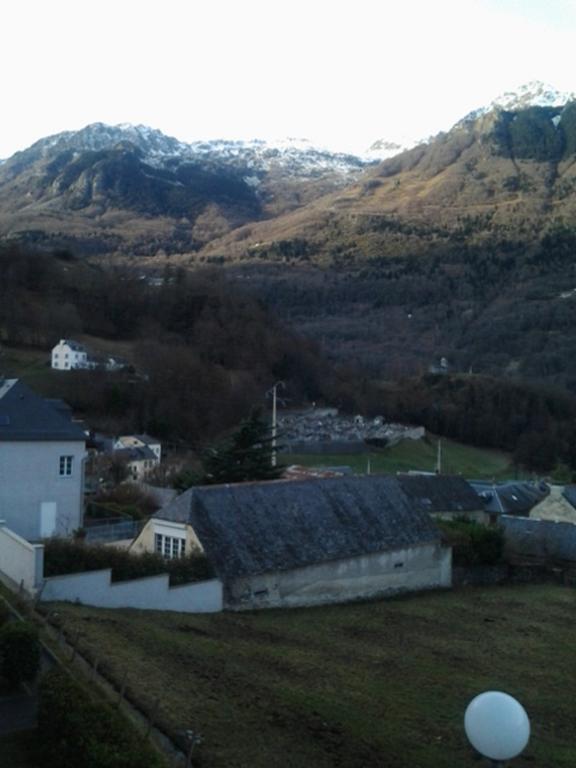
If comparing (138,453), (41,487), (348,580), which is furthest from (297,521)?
(138,453)

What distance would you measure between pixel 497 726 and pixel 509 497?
35450 millimetres

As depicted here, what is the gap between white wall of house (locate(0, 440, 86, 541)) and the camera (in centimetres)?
2278

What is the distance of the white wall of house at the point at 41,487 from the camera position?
22.8 meters

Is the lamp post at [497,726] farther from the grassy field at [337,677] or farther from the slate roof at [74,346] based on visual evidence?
the slate roof at [74,346]

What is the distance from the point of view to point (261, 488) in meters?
23.3

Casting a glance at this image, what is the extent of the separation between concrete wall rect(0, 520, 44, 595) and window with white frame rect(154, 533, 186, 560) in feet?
12.6

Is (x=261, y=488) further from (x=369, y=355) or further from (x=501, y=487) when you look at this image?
(x=369, y=355)

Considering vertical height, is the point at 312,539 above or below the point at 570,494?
above

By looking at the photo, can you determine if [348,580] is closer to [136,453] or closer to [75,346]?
[136,453]

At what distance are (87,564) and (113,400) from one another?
137ft

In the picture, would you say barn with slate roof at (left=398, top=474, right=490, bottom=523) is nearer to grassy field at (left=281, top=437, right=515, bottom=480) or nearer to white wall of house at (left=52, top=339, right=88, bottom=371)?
grassy field at (left=281, top=437, right=515, bottom=480)

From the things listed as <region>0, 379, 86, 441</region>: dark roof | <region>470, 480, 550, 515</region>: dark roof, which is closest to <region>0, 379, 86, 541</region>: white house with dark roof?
<region>0, 379, 86, 441</region>: dark roof

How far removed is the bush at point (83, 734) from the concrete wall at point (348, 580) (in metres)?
10.3

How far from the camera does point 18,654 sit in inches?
430
